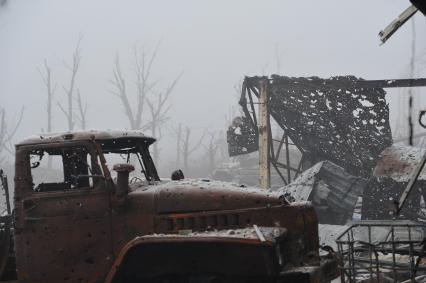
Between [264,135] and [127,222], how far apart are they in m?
9.92

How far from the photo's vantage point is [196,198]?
5.32m

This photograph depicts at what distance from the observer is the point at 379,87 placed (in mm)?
14789

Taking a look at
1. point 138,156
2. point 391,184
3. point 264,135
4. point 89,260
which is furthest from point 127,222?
point 391,184

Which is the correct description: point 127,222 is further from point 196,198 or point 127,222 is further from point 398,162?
point 398,162

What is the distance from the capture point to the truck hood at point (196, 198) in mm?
5277

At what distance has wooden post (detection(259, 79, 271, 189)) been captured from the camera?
48.4ft

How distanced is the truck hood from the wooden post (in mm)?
9410

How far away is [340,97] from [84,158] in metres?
11.2

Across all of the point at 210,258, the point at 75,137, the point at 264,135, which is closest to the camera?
the point at 210,258

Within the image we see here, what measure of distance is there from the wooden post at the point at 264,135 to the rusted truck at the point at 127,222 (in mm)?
9266

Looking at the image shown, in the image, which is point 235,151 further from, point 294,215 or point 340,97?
point 294,215

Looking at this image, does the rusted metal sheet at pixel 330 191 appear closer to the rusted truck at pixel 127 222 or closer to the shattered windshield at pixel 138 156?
A: the shattered windshield at pixel 138 156

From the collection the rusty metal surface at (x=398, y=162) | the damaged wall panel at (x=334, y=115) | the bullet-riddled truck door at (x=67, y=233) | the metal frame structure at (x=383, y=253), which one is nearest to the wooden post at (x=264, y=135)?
the damaged wall panel at (x=334, y=115)

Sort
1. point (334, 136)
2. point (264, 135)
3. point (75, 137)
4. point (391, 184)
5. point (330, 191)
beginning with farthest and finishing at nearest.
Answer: point (334, 136)
point (264, 135)
point (330, 191)
point (391, 184)
point (75, 137)
